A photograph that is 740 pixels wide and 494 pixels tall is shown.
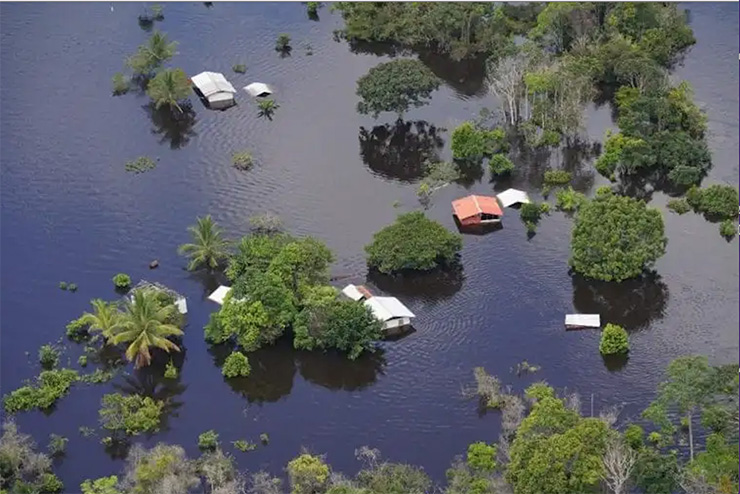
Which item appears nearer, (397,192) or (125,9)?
(397,192)

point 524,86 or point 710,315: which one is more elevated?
point 524,86

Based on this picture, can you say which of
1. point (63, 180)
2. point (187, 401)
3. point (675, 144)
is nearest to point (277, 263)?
point (187, 401)

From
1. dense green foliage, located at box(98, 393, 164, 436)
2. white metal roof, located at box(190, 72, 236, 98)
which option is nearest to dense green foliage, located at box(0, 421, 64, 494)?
dense green foliage, located at box(98, 393, 164, 436)

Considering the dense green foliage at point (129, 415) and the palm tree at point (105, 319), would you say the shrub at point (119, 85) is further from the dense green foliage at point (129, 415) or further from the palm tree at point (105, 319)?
the dense green foliage at point (129, 415)

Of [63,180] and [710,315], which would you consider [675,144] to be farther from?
[63,180]

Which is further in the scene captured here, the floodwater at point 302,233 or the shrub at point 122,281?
the shrub at point 122,281

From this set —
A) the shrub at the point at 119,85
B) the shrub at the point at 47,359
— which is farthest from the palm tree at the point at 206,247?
the shrub at the point at 119,85

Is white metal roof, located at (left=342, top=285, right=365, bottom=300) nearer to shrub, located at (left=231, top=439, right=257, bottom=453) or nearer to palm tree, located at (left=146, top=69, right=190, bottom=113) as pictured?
shrub, located at (left=231, top=439, right=257, bottom=453)
